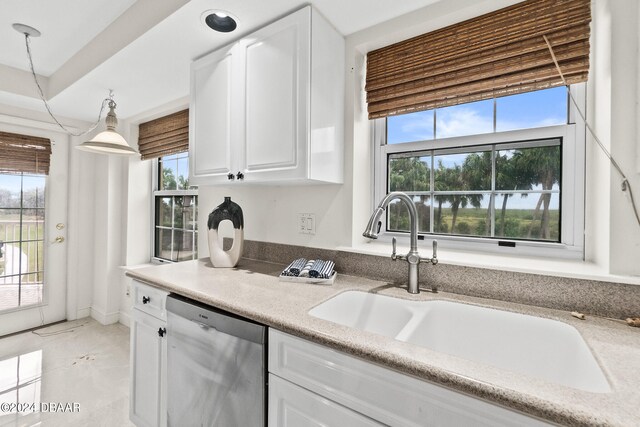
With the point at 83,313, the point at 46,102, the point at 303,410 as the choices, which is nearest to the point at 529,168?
the point at 303,410

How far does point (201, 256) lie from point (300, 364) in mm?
1655

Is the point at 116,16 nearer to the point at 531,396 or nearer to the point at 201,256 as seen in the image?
the point at 201,256

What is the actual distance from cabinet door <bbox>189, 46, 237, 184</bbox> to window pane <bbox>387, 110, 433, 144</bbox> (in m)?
0.92

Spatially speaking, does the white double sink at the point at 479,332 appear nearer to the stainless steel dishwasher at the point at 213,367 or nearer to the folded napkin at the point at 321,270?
the folded napkin at the point at 321,270

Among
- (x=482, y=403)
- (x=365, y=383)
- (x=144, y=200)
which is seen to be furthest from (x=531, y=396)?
(x=144, y=200)

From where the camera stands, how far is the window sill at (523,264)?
0.98m

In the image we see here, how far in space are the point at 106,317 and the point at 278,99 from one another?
3103 millimetres

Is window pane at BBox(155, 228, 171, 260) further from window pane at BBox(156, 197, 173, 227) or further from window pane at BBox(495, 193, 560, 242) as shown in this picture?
window pane at BBox(495, 193, 560, 242)

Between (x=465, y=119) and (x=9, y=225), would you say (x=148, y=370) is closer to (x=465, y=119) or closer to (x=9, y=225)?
(x=465, y=119)

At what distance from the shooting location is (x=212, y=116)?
5.55 ft

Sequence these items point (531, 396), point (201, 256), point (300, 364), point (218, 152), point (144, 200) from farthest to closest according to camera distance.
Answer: point (144, 200), point (201, 256), point (218, 152), point (300, 364), point (531, 396)

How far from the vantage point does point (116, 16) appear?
5.74 feet

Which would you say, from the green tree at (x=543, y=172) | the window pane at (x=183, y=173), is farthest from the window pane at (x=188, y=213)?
the green tree at (x=543, y=172)

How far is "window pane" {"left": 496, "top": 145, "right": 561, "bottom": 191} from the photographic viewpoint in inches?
49.0
